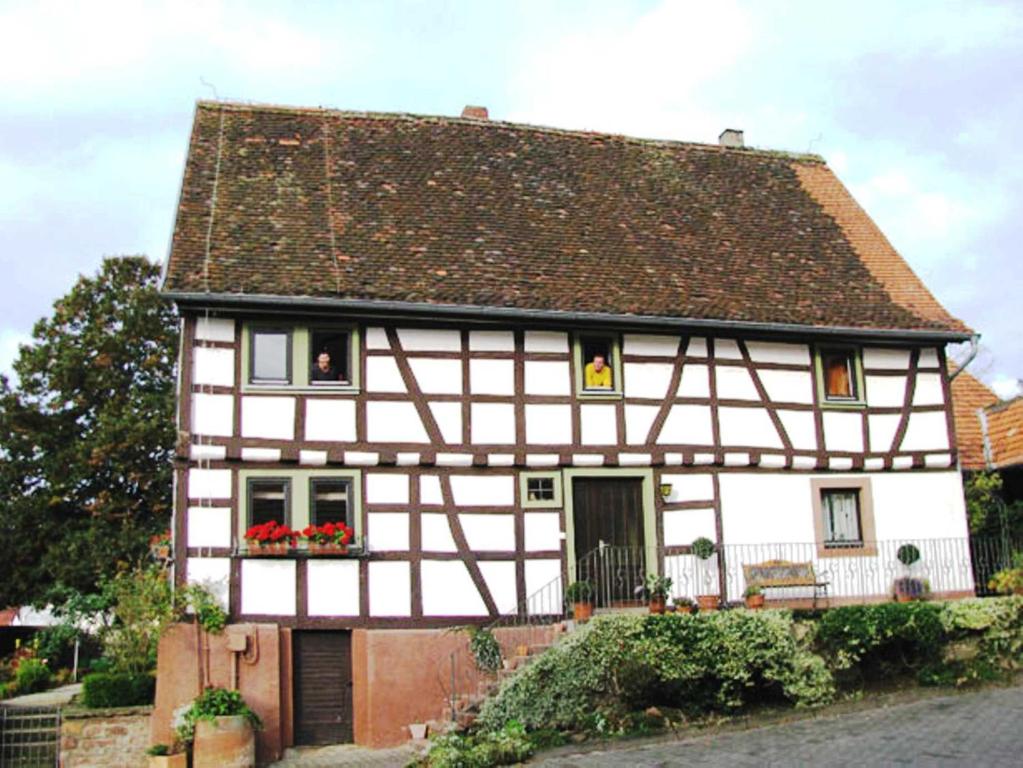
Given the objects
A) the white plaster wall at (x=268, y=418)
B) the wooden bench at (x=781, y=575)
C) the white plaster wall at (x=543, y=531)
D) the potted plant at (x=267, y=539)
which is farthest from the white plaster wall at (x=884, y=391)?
the potted plant at (x=267, y=539)

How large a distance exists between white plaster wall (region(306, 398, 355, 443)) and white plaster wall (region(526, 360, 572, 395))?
9.45 feet

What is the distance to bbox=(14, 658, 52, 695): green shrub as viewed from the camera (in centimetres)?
2680

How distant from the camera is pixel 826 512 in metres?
20.3

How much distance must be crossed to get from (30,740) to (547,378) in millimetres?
9952

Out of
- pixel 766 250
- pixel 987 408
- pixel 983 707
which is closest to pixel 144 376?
pixel 766 250

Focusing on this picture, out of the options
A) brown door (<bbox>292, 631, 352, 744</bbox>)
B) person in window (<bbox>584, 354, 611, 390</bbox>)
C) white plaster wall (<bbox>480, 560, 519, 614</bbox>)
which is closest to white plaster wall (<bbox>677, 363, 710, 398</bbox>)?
person in window (<bbox>584, 354, 611, 390</bbox>)

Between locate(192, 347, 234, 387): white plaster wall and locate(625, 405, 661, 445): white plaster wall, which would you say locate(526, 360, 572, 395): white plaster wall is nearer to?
locate(625, 405, 661, 445): white plaster wall

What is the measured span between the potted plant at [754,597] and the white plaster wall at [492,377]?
477 centimetres

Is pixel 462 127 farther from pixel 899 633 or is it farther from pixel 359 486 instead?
pixel 899 633

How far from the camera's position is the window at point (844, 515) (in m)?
20.1

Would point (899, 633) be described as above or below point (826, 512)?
below

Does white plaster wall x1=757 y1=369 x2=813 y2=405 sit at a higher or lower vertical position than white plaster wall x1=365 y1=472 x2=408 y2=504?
higher

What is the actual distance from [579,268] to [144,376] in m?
19.2

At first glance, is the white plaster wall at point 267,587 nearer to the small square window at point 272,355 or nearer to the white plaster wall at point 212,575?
the white plaster wall at point 212,575
